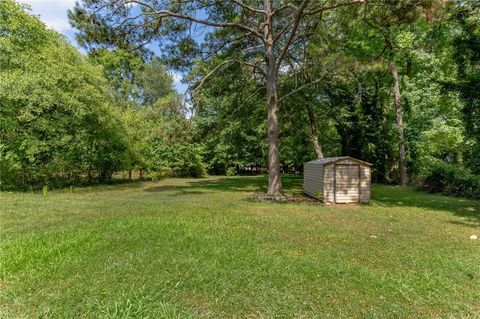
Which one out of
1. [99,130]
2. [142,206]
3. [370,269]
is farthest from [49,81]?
[370,269]

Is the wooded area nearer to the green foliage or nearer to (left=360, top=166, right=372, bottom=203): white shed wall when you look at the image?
the green foliage

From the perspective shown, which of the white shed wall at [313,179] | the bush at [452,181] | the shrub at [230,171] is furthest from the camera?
the shrub at [230,171]

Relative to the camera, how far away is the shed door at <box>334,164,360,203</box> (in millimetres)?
9352

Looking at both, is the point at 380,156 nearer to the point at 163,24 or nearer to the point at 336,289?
the point at 163,24

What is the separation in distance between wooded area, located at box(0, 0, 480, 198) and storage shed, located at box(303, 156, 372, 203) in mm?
1952

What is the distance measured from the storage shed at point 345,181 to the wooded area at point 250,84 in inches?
76.9

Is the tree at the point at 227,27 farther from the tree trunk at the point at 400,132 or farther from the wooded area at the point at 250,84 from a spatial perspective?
the tree trunk at the point at 400,132

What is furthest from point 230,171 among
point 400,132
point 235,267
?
point 235,267

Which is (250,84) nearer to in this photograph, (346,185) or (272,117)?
(272,117)

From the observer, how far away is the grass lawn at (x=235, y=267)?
8.64 ft

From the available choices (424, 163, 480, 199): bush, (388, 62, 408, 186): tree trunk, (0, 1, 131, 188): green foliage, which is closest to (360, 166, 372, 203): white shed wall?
(424, 163, 480, 199): bush

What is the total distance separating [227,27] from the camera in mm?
10508

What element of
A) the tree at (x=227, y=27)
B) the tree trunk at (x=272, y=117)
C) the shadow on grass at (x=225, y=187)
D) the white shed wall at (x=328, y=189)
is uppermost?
the tree at (x=227, y=27)

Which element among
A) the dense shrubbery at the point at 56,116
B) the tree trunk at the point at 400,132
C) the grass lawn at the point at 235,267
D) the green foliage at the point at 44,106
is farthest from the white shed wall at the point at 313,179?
the green foliage at the point at 44,106
